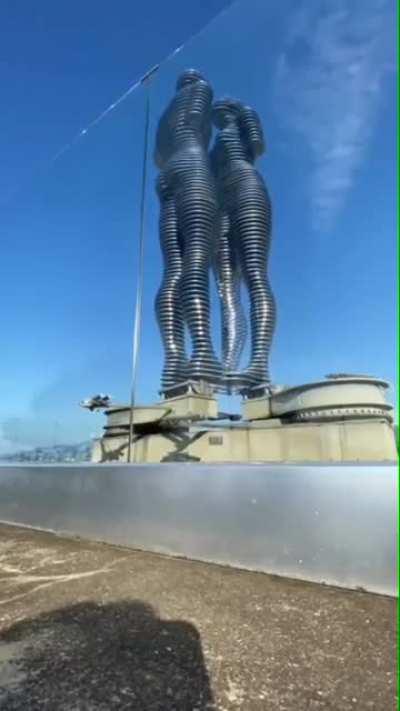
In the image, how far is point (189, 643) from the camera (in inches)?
54.7

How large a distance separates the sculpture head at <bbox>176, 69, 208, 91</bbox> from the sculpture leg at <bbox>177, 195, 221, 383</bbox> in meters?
1.02

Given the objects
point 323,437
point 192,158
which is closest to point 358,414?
point 323,437

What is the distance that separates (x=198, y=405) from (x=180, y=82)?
3513 mm

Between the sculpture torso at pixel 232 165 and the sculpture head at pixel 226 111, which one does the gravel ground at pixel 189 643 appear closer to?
the sculpture torso at pixel 232 165

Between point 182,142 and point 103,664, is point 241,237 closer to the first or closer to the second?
point 182,142

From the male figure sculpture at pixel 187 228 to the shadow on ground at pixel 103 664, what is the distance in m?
3.24

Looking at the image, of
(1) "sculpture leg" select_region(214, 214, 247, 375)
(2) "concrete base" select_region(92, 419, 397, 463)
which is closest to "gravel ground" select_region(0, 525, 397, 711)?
(2) "concrete base" select_region(92, 419, 397, 463)

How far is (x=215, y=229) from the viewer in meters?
4.95

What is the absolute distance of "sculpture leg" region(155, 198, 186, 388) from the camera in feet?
16.4

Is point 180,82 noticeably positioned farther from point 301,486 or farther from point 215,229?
point 301,486

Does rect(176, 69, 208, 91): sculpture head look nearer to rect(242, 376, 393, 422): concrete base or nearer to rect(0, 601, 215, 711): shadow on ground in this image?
rect(242, 376, 393, 422): concrete base

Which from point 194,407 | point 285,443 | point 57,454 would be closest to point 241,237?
point 194,407

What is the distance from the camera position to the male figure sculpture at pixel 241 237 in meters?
4.34

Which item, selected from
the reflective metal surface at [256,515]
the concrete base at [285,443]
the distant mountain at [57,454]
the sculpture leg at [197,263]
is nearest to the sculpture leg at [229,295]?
the sculpture leg at [197,263]
